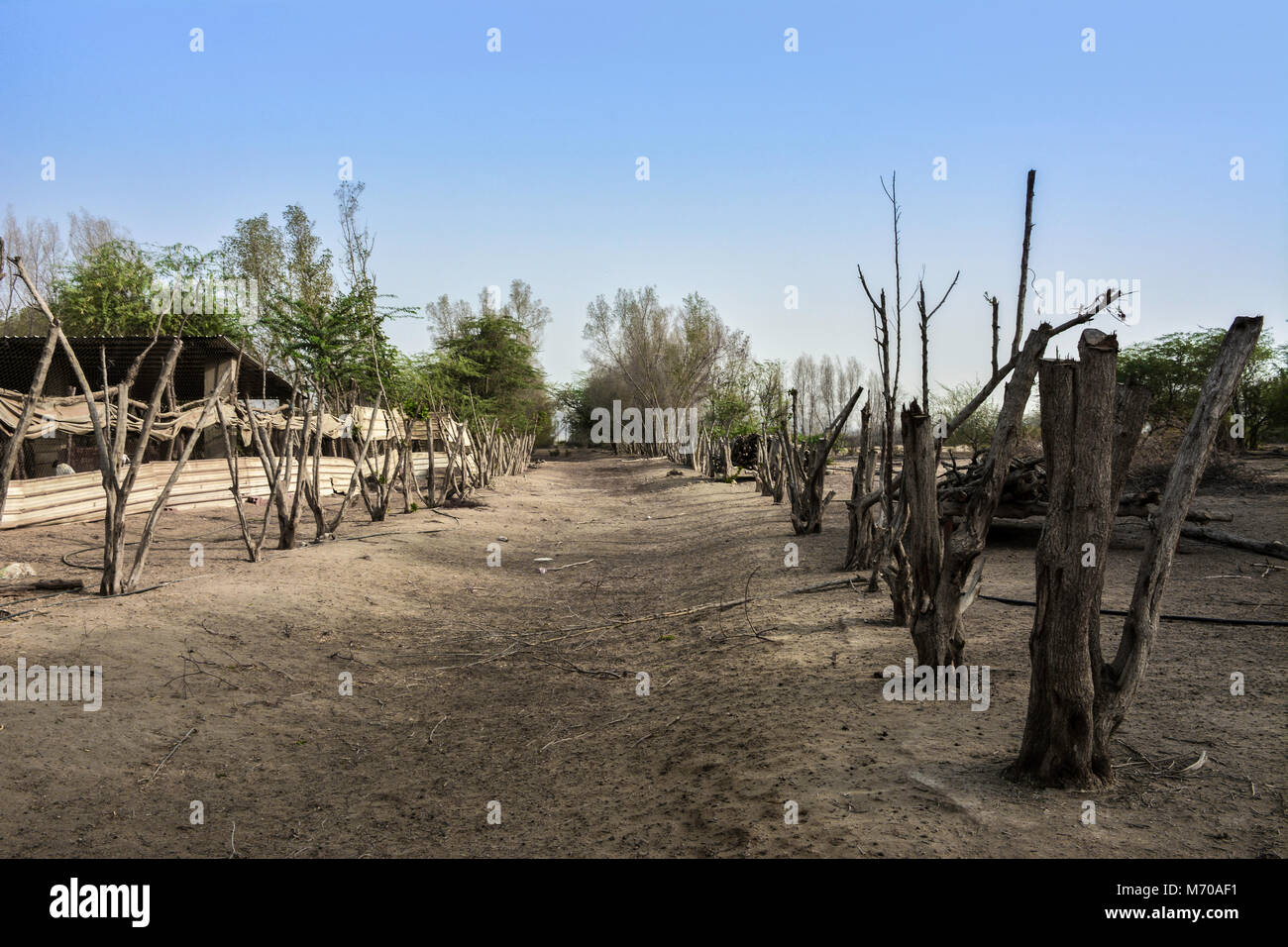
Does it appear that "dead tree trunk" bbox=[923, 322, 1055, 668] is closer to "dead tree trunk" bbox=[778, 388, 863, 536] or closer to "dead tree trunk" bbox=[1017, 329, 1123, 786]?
"dead tree trunk" bbox=[1017, 329, 1123, 786]

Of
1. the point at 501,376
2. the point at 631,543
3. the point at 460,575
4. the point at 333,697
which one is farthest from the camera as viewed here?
the point at 501,376

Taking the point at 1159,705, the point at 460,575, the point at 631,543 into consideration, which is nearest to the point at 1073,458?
the point at 1159,705

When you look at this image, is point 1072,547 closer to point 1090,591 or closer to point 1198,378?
point 1090,591

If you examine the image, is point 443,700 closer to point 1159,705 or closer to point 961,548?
point 961,548

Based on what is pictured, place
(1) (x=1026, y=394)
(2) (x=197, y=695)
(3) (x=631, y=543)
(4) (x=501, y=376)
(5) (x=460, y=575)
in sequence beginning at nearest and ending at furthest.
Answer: (1) (x=1026, y=394), (2) (x=197, y=695), (5) (x=460, y=575), (3) (x=631, y=543), (4) (x=501, y=376)

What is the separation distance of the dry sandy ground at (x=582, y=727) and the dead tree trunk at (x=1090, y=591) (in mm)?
183

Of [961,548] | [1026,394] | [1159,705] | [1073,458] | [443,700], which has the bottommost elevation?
[443,700]

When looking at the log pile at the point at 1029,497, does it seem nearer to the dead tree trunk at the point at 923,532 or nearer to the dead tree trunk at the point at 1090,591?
the dead tree trunk at the point at 923,532

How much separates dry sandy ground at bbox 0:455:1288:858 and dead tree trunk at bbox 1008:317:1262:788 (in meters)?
0.18

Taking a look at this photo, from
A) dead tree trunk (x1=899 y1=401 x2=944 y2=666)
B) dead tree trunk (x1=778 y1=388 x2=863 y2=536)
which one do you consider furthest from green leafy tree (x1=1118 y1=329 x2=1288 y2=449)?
dead tree trunk (x1=899 y1=401 x2=944 y2=666)

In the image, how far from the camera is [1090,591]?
3.16 metres

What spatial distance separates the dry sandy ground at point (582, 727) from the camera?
328cm

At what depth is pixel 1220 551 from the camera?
8.64 meters

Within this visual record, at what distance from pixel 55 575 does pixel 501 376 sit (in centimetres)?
3290
